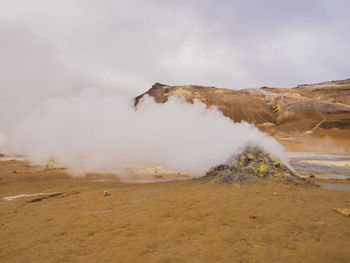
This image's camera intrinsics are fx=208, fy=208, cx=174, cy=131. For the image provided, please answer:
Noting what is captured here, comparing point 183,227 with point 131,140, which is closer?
point 183,227

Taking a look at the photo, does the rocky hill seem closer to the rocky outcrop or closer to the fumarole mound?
the rocky outcrop

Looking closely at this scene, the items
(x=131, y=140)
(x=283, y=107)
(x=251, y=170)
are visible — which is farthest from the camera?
(x=283, y=107)

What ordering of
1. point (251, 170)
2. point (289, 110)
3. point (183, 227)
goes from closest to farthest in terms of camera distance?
point (183, 227), point (251, 170), point (289, 110)

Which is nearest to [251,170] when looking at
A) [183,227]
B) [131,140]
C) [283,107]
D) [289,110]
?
[183,227]

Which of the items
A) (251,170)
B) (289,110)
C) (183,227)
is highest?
(289,110)

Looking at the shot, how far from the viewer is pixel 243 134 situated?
1093 cm

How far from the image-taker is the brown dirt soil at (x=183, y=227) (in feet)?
10.9

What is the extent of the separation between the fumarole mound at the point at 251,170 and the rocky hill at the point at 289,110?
23.0 m

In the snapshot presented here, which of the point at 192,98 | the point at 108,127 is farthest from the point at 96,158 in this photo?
the point at 192,98

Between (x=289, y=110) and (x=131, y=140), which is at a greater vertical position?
(x=289, y=110)

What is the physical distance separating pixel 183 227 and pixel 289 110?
42884 millimetres

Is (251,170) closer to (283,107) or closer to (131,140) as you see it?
(131,140)

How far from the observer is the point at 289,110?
4059 centimetres

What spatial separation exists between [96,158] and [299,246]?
14285mm
